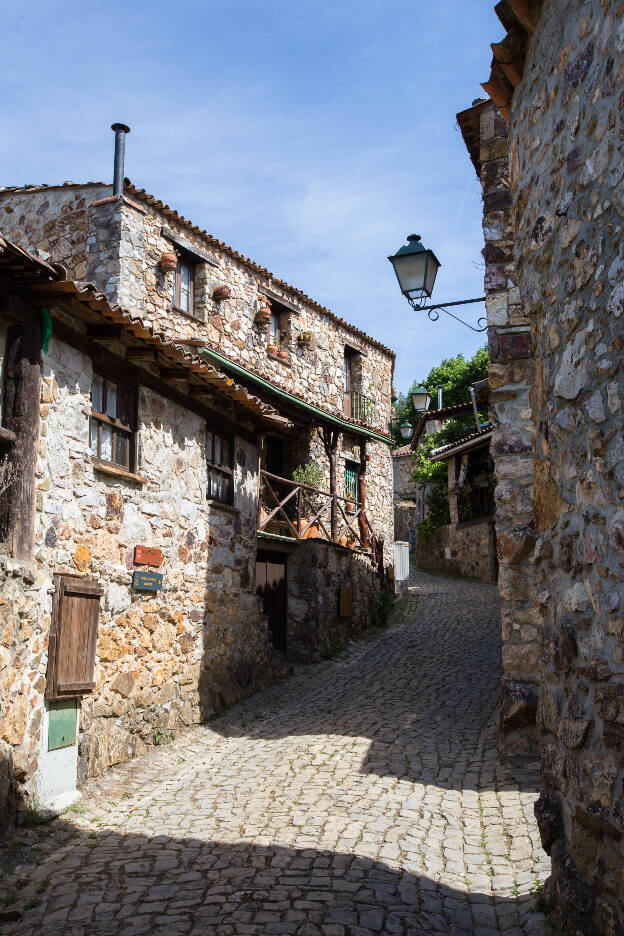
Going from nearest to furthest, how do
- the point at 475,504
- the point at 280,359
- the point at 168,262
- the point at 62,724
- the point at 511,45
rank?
the point at 511,45
the point at 62,724
the point at 168,262
the point at 280,359
the point at 475,504

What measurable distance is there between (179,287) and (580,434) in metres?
11.1

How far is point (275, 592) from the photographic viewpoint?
13141 millimetres

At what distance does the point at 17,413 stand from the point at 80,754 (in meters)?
2.97

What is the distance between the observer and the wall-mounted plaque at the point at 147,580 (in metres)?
7.96

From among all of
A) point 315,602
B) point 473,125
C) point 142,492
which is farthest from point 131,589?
point 473,125

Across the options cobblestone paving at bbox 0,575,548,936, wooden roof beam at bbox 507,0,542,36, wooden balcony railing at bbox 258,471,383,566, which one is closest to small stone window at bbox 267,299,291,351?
wooden balcony railing at bbox 258,471,383,566

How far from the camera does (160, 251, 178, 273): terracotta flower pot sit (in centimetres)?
1266

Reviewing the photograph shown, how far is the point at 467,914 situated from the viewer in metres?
4.39

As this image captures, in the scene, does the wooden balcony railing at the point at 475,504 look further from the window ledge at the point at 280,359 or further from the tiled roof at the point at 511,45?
the tiled roof at the point at 511,45

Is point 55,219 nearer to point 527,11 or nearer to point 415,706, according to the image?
point 415,706

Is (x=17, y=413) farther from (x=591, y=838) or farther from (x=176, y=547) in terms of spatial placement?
(x=591, y=838)

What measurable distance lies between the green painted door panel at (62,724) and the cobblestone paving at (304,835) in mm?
525

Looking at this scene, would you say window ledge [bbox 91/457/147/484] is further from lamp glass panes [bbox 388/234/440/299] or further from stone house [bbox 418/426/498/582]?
stone house [bbox 418/426/498/582]

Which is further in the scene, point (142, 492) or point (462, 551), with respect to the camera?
point (462, 551)
